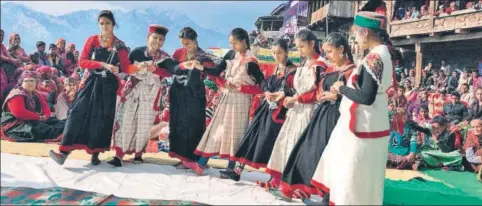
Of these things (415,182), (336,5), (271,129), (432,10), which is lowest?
(415,182)

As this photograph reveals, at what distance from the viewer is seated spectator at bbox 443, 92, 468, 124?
9.32m

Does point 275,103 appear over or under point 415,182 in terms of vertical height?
over

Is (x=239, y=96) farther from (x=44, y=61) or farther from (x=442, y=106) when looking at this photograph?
(x=44, y=61)

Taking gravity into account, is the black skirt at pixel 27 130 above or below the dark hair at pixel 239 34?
below

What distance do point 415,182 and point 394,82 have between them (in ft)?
7.74

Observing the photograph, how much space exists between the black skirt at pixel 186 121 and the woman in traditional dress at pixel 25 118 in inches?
113

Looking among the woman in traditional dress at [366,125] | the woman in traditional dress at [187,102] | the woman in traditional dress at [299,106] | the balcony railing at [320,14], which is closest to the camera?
the woman in traditional dress at [366,125]

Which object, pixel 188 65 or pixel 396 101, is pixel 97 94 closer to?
pixel 188 65

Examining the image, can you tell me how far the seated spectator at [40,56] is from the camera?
10641mm

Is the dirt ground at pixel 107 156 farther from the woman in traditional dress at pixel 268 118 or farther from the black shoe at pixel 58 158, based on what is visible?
the woman in traditional dress at pixel 268 118

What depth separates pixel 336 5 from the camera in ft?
95.4

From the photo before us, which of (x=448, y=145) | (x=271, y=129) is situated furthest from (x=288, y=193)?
(x=448, y=145)

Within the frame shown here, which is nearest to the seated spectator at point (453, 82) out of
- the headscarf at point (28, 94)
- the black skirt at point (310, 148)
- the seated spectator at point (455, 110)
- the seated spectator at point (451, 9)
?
the seated spectator at point (451, 9)

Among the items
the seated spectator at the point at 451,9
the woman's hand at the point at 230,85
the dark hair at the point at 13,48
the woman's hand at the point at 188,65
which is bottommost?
the woman's hand at the point at 230,85
